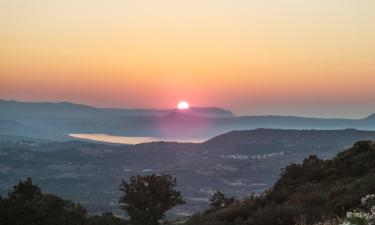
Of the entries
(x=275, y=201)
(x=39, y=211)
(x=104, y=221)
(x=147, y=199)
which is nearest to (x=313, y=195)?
(x=275, y=201)

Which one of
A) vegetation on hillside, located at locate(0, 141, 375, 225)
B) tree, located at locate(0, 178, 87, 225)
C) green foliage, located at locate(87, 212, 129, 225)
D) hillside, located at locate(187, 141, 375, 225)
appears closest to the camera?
vegetation on hillside, located at locate(0, 141, 375, 225)

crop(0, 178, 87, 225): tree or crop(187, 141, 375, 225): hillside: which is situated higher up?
crop(187, 141, 375, 225): hillside

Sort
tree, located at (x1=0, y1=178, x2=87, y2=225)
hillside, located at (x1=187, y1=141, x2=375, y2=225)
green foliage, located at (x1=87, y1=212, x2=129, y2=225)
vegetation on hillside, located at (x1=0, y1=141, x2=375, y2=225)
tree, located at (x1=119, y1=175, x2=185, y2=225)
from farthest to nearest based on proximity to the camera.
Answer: tree, located at (x1=119, y1=175, x2=185, y2=225) < green foliage, located at (x1=87, y1=212, x2=129, y2=225) < tree, located at (x1=0, y1=178, x2=87, y2=225) < hillside, located at (x1=187, y1=141, x2=375, y2=225) < vegetation on hillside, located at (x1=0, y1=141, x2=375, y2=225)

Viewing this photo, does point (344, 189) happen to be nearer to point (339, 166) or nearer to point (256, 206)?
point (256, 206)

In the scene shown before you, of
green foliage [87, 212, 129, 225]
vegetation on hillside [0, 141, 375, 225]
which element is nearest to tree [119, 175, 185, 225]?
vegetation on hillside [0, 141, 375, 225]

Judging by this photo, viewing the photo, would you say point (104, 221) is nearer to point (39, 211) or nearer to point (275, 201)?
point (39, 211)

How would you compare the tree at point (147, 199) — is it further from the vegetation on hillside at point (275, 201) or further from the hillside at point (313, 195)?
the hillside at point (313, 195)

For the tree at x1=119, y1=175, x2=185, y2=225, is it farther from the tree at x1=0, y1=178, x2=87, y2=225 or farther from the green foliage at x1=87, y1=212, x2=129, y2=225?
the tree at x1=0, y1=178, x2=87, y2=225
